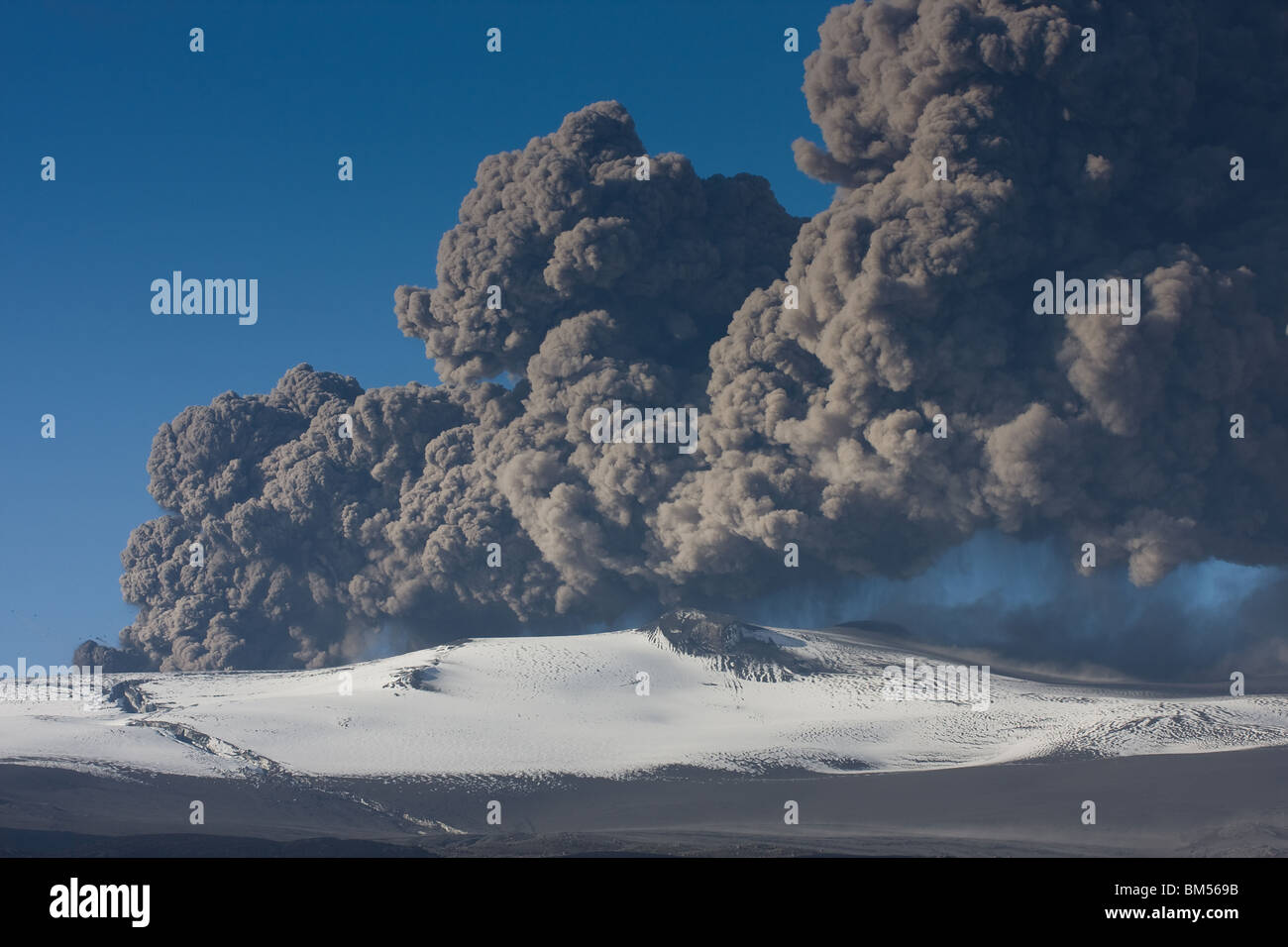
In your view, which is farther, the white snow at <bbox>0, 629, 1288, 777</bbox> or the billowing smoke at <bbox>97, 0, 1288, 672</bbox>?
the billowing smoke at <bbox>97, 0, 1288, 672</bbox>

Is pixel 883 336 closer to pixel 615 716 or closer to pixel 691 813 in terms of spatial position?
pixel 615 716

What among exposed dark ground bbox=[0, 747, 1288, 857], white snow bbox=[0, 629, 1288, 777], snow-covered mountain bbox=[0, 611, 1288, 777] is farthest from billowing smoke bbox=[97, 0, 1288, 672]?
exposed dark ground bbox=[0, 747, 1288, 857]

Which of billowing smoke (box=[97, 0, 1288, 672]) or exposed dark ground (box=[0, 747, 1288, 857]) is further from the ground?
billowing smoke (box=[97, 0, 1288, 672])

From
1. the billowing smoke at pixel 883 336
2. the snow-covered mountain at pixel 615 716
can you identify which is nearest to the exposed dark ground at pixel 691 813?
the snow-covered mountain at pixel 615 716

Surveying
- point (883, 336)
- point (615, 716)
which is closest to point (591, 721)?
point (615, 716)

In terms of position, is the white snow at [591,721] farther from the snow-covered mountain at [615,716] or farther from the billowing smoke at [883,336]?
the billowing smoke at [883,336]

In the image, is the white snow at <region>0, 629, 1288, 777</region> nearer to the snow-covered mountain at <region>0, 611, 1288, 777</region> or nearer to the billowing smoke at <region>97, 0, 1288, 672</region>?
the snow-covered mountain at <region>0, 611, 1288, 777</region>

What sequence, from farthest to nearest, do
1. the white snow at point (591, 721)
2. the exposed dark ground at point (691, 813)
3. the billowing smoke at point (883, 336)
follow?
the billowing smoke at point (883, 336)
the white snow at point (591, 721)
the exposed dark ground at point (691, 813)
